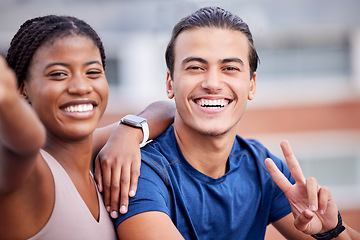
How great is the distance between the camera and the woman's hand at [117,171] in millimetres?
2273

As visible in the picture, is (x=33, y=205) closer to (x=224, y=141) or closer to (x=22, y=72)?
(x=22, y=72)

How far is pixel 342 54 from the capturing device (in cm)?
1222

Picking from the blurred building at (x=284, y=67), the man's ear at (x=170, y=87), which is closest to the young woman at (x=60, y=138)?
the man's ear at (x=170, y=87)

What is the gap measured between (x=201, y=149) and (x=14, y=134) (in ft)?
4.53

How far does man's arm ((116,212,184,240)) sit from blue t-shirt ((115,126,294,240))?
0.03 metres

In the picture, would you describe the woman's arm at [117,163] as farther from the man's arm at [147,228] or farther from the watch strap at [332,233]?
the watch strap at [332,233]

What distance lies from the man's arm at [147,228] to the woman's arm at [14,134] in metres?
0.70

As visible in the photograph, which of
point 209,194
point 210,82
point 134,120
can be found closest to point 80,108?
point 134,120

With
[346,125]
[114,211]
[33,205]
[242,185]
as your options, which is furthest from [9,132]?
[346,125]

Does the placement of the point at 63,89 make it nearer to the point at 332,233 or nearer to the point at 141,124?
the point at 141,124

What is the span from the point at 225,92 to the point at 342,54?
10277 millimetres

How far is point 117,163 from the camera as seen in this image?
92.1 inches

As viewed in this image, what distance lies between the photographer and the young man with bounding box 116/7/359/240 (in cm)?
251

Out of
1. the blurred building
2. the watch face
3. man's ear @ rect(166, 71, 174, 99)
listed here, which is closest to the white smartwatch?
the watch face
